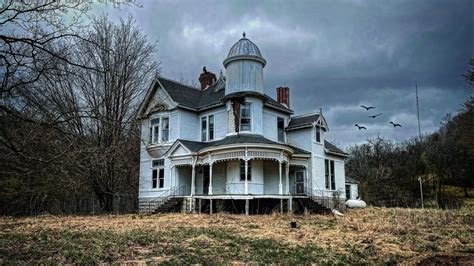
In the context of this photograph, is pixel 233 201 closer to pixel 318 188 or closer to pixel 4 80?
pixel 318 188

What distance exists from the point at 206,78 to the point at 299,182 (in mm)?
11733

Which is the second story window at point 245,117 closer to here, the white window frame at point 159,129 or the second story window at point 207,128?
the second story window at point 207,128

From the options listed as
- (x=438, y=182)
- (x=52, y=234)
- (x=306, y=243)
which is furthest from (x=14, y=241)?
(x=438, y=182)

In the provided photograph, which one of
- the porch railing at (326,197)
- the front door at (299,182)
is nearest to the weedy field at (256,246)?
the porch railing at (326,197)

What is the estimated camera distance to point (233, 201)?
2342cm

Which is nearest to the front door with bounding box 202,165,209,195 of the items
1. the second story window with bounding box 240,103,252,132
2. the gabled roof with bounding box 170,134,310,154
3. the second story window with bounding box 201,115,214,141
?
the gabled roof with bounding box 170,134,310,154

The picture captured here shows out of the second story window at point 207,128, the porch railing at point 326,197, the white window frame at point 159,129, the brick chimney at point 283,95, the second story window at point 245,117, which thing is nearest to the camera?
the porch railing at point 326,197

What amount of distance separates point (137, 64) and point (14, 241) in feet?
68.2

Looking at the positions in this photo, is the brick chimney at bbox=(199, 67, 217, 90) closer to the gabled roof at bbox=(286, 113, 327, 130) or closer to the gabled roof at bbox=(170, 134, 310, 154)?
the gabled roof at bbox=(170, 134, 310, 154)

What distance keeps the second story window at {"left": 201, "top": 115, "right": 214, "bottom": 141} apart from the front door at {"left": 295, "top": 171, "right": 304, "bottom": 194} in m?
6.55

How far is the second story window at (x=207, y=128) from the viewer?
86.4 ft

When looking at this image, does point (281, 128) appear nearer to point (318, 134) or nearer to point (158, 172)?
point (318, 134)

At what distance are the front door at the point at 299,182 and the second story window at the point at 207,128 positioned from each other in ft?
21.5

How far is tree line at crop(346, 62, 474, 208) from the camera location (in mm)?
39156
